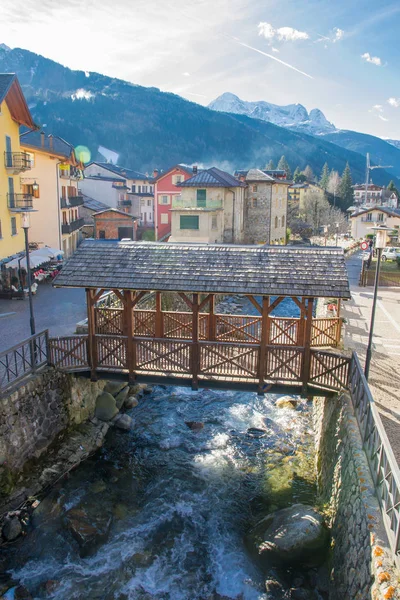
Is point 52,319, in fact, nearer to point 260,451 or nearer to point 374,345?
point 260,451

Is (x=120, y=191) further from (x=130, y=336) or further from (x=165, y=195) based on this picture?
(x=130, y=336)

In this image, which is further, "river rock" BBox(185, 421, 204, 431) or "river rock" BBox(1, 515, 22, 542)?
"river rock" BBox(185, 421, 204, 431)

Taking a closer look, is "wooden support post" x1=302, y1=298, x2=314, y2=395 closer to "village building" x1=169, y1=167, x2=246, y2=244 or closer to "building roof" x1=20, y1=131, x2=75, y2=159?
"building roof" x1=20, y1=131, x2=75, y2=159

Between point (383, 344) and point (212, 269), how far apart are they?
10386 mm

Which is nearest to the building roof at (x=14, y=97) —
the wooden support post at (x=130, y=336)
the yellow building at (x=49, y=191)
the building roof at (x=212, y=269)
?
the yellow building at (x=49, y=191)

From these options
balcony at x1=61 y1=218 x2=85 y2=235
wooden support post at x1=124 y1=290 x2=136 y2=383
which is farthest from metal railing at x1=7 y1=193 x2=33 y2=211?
wooden support post at x1=124 y1=290 x2=136 y2=383

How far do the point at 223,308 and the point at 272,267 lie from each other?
74.5ft

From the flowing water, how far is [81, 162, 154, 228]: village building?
144 feet

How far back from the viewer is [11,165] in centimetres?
2927

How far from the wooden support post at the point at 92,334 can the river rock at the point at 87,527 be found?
14.0 ft

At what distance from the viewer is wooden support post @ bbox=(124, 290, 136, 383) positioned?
14.8m

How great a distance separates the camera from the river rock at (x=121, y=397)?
19.7 m

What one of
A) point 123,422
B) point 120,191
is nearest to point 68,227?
point 123,422

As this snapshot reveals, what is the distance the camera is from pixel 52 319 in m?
22.9
